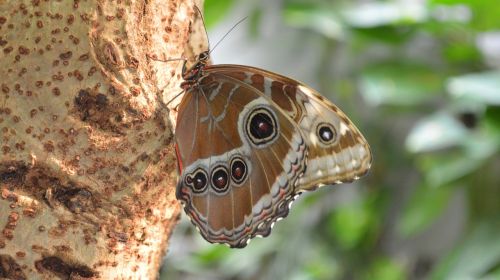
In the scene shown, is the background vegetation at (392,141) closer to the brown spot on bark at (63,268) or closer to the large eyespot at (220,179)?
the large eyespot at (220,179)

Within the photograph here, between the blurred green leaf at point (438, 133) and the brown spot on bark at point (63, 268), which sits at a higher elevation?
the blurred green leaf at point (438, 133)

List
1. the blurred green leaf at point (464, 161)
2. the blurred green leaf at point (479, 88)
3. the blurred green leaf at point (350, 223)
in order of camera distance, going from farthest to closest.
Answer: the blurred green leaf at point (350, 223) < the blurred green leaf at point (464, 161) < the blurred green leaf at point (479, 88)

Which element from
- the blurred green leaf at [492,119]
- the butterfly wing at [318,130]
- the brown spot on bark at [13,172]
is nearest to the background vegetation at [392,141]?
the blurred green leaf at [492,119]

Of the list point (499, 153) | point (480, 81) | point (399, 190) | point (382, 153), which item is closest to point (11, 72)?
point (480, 81)

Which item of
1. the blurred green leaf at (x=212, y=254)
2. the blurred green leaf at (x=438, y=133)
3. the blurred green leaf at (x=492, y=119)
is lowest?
the blurred green leaf at (x=492, y=119)

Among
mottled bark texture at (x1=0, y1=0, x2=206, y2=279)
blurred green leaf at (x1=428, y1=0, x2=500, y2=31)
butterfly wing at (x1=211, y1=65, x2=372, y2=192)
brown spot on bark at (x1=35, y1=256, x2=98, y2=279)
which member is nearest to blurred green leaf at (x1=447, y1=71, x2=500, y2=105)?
blurred green leaf at (x1=428, y1=0, x2=500, y2=31)

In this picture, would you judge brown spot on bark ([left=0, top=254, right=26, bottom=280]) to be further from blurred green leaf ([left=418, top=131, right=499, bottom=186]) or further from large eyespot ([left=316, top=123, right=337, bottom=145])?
blurred green leaf ([left=418, top=131, right=499, bottom=186])
